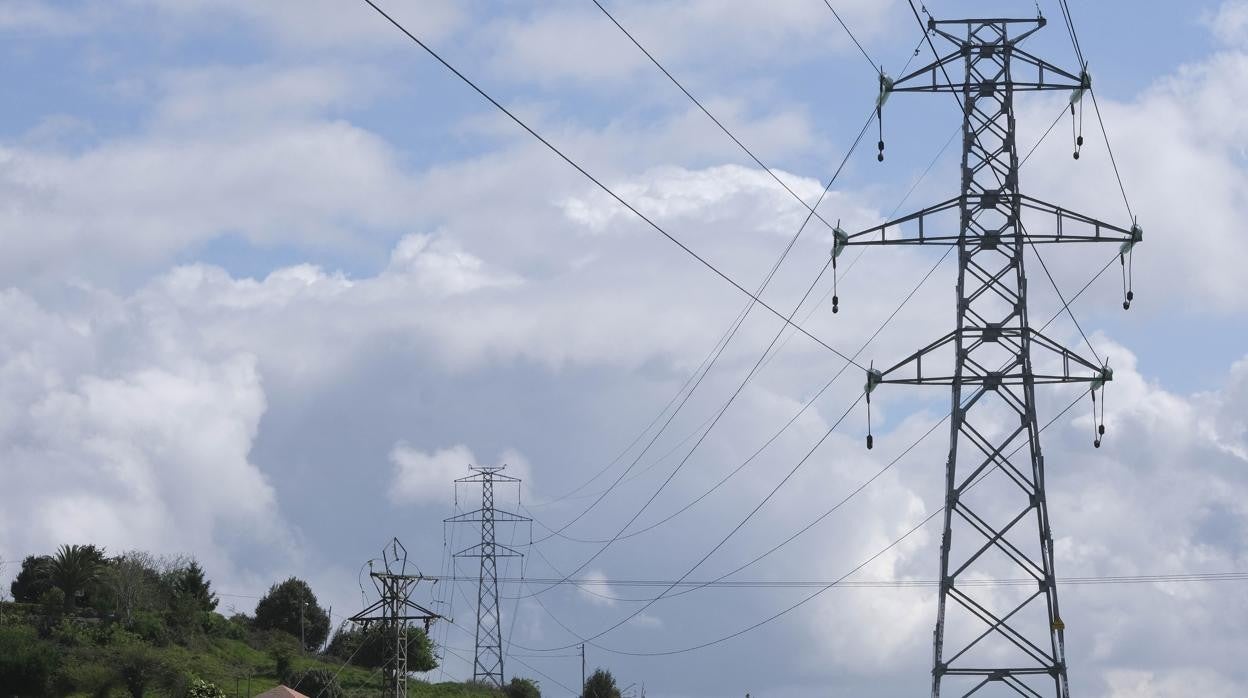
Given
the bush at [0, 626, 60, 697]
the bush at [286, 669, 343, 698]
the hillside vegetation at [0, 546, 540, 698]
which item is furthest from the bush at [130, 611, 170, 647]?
the bush at [0, 626, 60, 697]

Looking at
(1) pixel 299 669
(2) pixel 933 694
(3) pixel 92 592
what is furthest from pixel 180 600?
(2) pixel 933 694

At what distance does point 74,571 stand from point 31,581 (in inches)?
588

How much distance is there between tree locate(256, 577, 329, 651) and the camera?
139m

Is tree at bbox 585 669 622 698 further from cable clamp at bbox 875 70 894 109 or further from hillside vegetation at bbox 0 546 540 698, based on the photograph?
cable clamp at bbox 875 70 894 109

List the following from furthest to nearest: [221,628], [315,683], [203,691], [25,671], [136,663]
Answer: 1. [221,628]
2. [315,683]
3. [136,663]
4. [203,691]
5. [25,671]

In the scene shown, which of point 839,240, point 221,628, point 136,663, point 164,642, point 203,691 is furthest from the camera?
point 221,628

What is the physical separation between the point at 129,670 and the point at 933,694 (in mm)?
69312

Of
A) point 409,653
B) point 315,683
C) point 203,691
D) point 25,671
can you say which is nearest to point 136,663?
point 203,691

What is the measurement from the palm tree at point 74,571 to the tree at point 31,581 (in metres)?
9.22

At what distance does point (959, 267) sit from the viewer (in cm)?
4244

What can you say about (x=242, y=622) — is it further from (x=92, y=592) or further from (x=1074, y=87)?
(x=1074, y=87)

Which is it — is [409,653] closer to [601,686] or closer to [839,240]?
[601,686]

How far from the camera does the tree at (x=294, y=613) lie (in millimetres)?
139250

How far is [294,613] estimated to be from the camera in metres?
141
